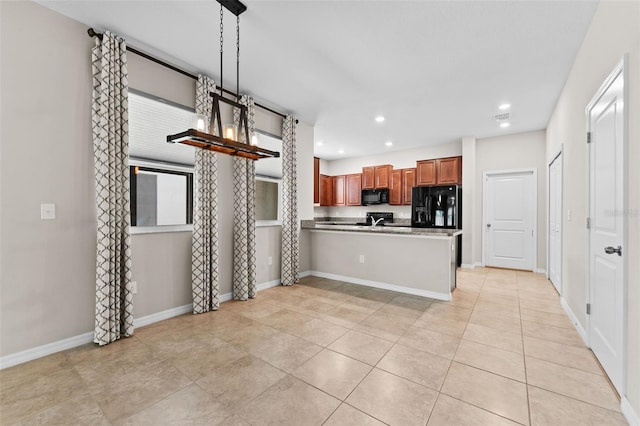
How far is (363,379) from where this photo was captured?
6.42 feet

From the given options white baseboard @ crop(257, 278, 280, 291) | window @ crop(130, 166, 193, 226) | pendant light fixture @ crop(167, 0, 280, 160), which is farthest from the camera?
white baseboard @ crop(257, 278, 280, 291)

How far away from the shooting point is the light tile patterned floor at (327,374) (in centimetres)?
162

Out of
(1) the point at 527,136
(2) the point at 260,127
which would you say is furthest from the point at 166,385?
(1) the point at 527,136

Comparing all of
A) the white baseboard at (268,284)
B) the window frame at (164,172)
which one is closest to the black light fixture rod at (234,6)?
the window frame at (164,172)

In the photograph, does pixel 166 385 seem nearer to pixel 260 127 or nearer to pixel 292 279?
pixel 292 279

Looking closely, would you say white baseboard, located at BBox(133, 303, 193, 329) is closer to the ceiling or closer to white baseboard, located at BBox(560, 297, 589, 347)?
the ceiling

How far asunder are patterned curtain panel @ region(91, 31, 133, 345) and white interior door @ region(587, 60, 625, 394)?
12.4 ft

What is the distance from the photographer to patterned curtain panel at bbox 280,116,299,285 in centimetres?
448

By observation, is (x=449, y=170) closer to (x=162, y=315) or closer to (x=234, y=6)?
(x=234, y=6)

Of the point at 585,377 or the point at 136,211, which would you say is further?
the point at 136,211

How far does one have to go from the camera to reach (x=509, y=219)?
5590 millimetres

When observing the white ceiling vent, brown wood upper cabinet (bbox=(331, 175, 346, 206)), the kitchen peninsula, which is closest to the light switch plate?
the kitchen peninsula

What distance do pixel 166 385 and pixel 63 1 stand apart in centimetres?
305

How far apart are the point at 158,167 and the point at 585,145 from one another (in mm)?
4292
